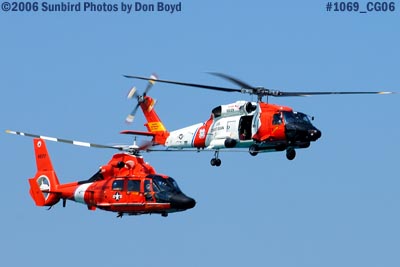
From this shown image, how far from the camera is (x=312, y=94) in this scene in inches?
Answer: 2324

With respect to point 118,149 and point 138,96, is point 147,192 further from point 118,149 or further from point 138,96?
point 138,96

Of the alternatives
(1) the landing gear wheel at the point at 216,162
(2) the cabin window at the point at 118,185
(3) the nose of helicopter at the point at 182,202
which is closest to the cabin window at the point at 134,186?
(2) the cabin window at the point at 118,185

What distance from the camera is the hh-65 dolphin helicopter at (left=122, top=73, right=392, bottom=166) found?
57.6 m


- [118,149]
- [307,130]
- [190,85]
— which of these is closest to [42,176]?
[118,149]

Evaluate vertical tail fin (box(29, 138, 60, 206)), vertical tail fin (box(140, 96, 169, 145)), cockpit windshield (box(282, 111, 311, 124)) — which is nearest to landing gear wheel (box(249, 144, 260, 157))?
cockpit windshield (box(282, 111, 311, 124))

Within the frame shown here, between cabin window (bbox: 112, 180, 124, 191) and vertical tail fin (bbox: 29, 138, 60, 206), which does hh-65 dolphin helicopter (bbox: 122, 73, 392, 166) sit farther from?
Result: vertical tail fin (bbox: 29, 138, 60, 206)

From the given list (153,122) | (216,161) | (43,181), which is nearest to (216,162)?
(216,161)

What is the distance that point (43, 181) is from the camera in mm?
63250

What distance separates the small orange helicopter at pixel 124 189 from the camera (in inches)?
2265

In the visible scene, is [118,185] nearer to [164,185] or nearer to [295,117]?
[164,185]

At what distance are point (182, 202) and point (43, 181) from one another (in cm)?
985

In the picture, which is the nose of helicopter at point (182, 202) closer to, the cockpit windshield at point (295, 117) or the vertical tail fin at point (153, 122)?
the cockpit windshield at point (295, 117)

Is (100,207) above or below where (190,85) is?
below

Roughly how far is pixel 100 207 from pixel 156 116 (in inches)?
394
